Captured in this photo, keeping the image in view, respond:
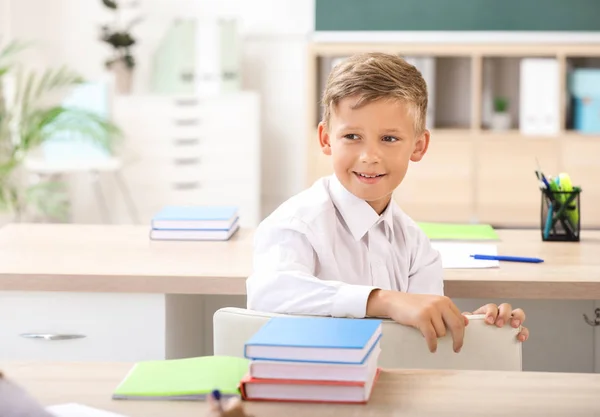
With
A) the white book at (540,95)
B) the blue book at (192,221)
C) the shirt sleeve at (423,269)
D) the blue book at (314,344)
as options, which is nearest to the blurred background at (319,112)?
the white book at (540,95)

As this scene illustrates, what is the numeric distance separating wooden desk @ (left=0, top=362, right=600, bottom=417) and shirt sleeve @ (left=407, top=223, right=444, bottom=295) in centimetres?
59

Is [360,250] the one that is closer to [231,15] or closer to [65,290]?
[65,290]

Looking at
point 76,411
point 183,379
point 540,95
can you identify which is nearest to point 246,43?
point 540,95

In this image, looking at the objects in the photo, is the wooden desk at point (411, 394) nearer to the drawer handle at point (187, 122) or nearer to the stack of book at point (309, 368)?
the stack of book at point (309, 368)

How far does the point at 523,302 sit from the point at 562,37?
11.1 feet

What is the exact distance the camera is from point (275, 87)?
609 centimetres

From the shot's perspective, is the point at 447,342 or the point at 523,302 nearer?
the point at 447,342

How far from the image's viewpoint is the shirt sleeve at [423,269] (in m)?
1.93

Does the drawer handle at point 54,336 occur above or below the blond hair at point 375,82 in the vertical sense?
below

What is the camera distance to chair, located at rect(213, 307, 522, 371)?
4.63ft

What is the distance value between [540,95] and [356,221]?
12.7 feet

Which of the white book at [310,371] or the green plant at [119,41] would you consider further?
the green plant at [119,41]

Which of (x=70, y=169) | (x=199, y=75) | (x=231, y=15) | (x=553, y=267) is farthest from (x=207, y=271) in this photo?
(x=231, y=15)

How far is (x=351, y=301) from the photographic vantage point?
1588mm
